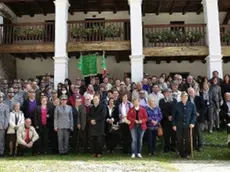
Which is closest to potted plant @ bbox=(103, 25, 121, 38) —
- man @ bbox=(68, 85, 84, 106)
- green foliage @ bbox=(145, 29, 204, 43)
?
green foliage @ bbox=(145, 29, 204, 43)

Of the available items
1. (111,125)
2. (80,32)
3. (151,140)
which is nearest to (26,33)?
(80,32)

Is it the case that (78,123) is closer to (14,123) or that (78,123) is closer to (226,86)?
(14,123)

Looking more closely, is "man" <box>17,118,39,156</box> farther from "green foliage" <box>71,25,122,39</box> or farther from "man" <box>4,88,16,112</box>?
"green foliage" <box>71,25,122,39</box>

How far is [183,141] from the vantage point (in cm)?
918

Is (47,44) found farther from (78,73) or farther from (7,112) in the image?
(7,112)

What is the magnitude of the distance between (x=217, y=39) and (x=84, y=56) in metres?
5.86

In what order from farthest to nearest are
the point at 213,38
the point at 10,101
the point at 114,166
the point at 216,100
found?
1. the point at 213,38
2. the point at 216,100
3. the point at 10,101
4. the point at 114,166

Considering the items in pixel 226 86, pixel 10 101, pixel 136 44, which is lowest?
pixel 10 101

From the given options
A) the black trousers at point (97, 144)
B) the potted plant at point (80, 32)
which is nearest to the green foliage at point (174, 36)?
the potted plant at point (80, 32)

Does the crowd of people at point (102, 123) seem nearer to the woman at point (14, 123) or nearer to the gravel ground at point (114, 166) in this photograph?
the woman at point (14, 123)

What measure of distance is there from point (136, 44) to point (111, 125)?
19.2 feet

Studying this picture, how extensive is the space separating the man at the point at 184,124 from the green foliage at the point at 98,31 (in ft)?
22.1

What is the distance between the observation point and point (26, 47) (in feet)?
49.8

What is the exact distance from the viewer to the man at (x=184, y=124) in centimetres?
914
